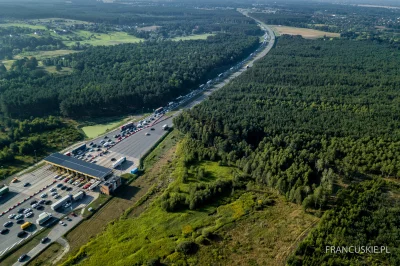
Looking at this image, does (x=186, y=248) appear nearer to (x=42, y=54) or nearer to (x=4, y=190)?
(x=4, y=190)

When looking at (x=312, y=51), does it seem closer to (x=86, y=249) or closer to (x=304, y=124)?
(x=304, y=124)

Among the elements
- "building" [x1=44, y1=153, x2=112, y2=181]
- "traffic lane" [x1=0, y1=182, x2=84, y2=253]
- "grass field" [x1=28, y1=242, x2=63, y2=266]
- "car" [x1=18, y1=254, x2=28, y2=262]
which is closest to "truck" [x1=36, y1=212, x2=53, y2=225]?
"traffic lane" [x1=0, y1=182, x2=84, y2=253]

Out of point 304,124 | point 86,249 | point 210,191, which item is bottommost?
point 86,249

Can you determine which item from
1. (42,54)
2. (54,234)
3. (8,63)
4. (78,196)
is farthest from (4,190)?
(42,54)

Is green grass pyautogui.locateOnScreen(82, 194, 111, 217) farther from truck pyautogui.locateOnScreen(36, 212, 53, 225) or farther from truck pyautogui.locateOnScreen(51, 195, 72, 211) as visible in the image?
truck pyautogui.locateOnScreen(36, 212, 53, 225)

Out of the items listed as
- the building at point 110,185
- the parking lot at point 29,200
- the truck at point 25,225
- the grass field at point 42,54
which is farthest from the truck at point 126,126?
the grass field at point 42,54

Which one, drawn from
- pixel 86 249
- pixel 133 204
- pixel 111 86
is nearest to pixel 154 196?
pixel 133 204
